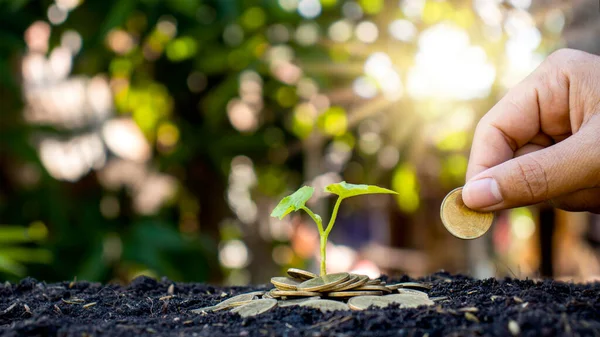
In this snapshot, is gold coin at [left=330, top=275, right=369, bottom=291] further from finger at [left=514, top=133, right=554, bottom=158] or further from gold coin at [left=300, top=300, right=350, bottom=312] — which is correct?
finger at [left=514, top=133, right=554, bottom=158]

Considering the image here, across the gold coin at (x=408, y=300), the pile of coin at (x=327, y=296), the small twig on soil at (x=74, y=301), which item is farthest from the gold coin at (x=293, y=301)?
the small twig on soil at (x=74, y=301)

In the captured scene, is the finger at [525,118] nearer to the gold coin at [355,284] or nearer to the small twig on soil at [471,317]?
the gold coin at [355,284]

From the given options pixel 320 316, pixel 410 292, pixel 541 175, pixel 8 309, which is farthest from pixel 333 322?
pixel 8 309

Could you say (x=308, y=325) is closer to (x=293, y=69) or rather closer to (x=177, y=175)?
(x=293, y=69)

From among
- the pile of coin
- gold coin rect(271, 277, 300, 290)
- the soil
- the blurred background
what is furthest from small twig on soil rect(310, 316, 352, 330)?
the blurred background

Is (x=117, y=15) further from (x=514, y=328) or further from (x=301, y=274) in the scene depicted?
(x=514, y=328)
